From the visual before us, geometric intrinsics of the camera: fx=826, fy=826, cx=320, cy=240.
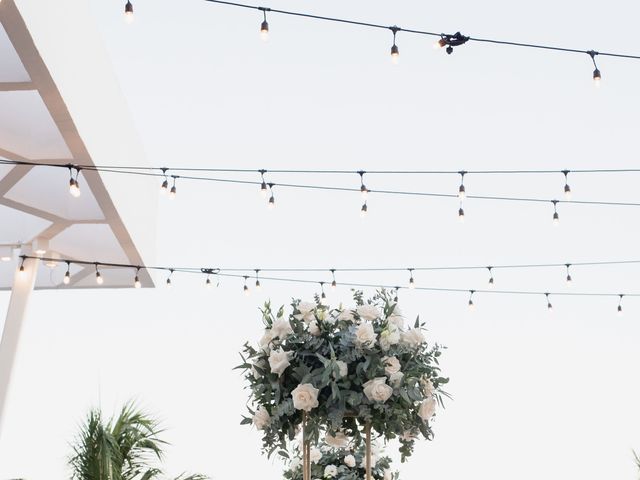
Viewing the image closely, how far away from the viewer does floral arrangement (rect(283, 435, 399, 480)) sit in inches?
185

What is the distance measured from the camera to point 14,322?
28.9 feet

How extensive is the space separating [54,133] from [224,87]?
6357 mm

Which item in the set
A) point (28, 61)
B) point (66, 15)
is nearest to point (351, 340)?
point (28, 61)

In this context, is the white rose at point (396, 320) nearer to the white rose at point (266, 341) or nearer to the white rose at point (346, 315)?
the white rose at point (346, 315)

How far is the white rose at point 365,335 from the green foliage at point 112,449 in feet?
10.8

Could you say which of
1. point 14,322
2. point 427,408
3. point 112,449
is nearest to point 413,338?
point 427,408

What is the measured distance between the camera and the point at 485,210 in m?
11.6

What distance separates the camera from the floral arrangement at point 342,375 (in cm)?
302

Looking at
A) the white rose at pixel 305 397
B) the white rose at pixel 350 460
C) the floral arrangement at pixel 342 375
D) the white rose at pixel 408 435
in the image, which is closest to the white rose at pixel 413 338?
the floral arrangement at pixel 342 375

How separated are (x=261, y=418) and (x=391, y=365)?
53cm

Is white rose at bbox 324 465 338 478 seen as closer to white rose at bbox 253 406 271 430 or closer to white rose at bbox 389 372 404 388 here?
white rose at bbox 253 406 271 430

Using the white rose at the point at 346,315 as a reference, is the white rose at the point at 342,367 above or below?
below

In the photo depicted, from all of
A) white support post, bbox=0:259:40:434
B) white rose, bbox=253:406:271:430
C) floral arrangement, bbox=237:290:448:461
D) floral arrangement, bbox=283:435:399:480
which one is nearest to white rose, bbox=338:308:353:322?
floral arrangement, bbox=237:290:448:461

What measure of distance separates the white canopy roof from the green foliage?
82.2 inches
